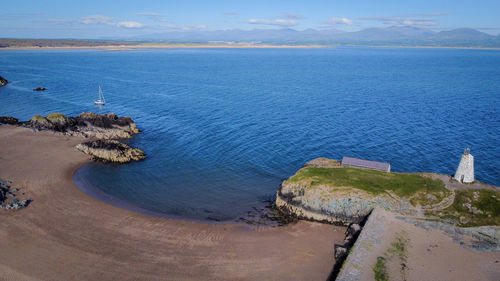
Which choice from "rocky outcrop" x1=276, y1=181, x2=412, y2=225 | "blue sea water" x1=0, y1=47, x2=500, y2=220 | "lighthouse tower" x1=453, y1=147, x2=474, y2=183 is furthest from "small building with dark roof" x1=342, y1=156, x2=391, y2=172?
"blue sea water" x1=0, y1=47, x2=500, y2=220

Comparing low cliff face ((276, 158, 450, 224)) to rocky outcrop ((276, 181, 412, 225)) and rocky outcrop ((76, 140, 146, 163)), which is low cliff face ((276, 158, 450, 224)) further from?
rocky outcrop ((76, 140, 146, 163))

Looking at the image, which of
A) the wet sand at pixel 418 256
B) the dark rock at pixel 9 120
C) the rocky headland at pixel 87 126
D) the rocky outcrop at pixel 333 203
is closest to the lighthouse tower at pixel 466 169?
the rocky outcrop at pixel 333 203

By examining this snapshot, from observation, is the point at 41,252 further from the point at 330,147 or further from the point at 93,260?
the point at 330,147

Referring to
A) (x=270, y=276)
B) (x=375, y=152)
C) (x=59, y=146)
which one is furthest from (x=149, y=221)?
(x=375, y=152)

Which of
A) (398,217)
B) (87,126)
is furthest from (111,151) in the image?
(398,217)

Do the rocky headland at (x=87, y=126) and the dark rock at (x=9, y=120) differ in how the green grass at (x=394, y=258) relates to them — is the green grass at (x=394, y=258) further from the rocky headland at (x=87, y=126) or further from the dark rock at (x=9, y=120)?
the dark rock at (x=9, y=120)

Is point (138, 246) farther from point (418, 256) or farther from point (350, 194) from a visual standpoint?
point (418, 256)
